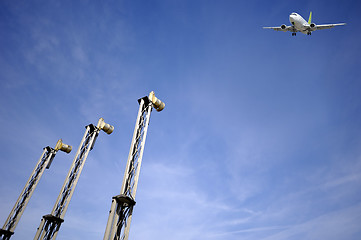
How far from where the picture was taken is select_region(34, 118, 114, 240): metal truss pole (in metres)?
15.5

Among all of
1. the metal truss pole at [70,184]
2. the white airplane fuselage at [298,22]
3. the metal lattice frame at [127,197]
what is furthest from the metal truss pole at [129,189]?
the white airplane fuselage at [298,22]

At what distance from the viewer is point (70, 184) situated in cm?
1742

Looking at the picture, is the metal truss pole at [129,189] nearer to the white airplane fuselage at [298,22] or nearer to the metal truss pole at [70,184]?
the metal truss pole at [70,184]

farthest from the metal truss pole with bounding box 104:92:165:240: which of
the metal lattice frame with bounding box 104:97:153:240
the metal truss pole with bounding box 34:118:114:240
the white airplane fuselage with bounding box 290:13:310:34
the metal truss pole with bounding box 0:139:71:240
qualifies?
the white airplane fuselage with bounding box 290:13:310:34

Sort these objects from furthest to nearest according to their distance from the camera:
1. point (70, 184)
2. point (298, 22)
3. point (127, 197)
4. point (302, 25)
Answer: point (302, 25) < point (298, 22) < point (70, 184) < point (127, 197)

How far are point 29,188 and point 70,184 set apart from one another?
871 cm

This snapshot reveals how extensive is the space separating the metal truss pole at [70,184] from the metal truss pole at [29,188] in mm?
7675

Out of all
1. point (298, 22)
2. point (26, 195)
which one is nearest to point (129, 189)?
point (26, 195)

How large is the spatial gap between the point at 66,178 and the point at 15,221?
28.6 feet

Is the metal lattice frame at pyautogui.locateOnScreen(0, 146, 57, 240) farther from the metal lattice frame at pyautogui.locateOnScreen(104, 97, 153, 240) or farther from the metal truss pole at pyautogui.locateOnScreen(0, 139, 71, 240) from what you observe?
the metal lattice frame at pyautogui.locateOnScreen(104, 97, 153, 240)

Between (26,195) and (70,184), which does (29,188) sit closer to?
(26,195)

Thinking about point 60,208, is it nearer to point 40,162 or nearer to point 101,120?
point 101,120

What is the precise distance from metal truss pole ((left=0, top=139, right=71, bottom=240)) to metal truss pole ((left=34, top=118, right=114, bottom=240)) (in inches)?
302

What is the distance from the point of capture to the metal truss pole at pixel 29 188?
20.0 m
